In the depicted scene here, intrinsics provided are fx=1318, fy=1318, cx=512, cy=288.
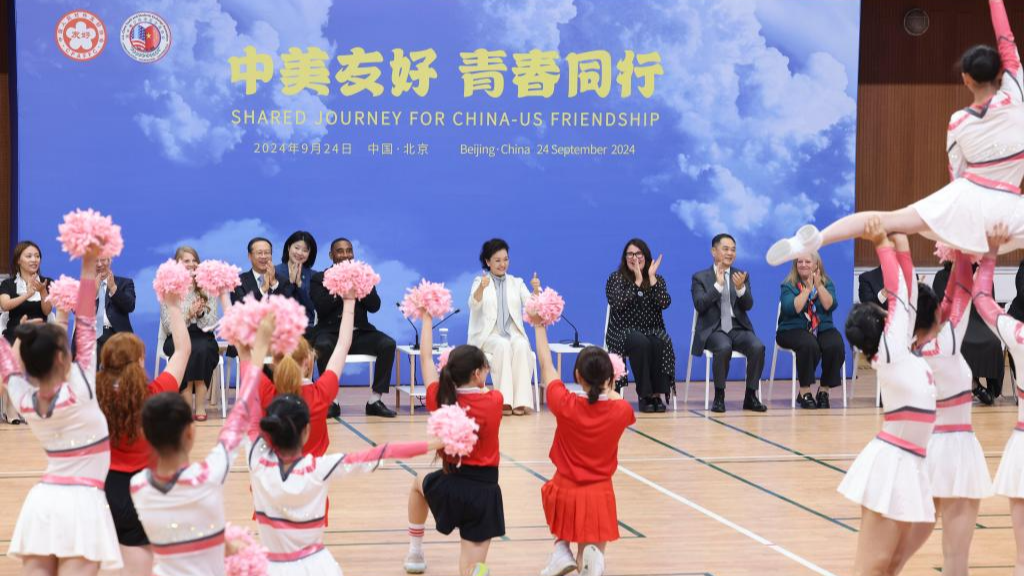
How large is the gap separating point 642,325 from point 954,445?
17.6 feet

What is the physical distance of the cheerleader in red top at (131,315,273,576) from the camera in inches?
138

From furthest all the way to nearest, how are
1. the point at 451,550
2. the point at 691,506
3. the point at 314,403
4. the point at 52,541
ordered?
the point at 691,506, the point at 451,550, the point at 314,403, the point at 52,541

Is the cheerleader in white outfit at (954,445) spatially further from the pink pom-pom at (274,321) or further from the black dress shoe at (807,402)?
the black dress shoe at (807,402)

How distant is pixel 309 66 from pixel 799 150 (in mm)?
4439

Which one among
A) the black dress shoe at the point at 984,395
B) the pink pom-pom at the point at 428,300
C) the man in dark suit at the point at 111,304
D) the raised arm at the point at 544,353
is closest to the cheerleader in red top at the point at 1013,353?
the raised arm at the point at 544,353

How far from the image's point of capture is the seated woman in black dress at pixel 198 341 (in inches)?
375

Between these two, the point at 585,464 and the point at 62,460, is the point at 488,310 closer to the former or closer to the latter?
the point at 585,464

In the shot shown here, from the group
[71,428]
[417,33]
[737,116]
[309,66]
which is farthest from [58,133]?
[71,428]

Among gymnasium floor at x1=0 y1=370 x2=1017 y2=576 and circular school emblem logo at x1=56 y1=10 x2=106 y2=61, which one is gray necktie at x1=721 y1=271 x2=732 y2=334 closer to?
gymnasium floor at x1=0 y1=370 x2=1017 y2=576

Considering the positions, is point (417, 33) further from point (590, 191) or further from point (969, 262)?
point (969, 262)

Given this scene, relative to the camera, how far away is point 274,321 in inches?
143

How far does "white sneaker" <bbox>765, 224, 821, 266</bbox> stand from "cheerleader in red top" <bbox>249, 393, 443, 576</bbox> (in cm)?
170

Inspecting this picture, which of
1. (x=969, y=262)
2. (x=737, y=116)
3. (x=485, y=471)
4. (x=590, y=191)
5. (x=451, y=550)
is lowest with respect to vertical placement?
(x=451, y=550)

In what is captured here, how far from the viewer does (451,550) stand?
6.09 metres
